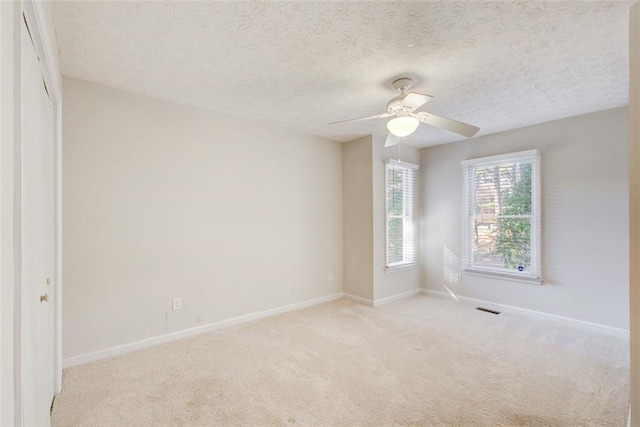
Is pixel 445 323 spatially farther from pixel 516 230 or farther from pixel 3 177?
pixel 3 177

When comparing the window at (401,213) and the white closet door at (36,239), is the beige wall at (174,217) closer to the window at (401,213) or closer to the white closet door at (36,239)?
the white closet door at (36,239)

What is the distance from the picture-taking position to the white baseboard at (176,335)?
8.84 feet

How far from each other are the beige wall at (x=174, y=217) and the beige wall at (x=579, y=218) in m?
2.71

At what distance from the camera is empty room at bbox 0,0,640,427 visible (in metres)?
1.79

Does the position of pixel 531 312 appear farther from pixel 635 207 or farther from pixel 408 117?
pixel 408 117

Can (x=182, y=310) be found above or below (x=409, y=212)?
below

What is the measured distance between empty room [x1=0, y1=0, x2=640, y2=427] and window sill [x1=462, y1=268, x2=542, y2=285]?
0.08 ft

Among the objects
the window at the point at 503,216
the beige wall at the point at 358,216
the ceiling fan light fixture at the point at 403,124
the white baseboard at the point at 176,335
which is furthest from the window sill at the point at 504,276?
the ceiling fan light fixture at the point at 403,124

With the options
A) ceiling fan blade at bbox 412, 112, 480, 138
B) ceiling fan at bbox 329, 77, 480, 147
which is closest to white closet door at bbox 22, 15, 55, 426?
ceiling fan at bbox 329, 77, 480, 147

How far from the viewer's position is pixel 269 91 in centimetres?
293

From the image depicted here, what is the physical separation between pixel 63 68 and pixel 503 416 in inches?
160

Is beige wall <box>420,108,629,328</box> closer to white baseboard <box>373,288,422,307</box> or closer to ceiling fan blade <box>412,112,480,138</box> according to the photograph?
white baseboard <box>373,288,422,307</box>

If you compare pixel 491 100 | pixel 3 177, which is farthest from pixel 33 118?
pixel 491 100

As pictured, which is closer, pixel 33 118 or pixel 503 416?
pixel 33 118
